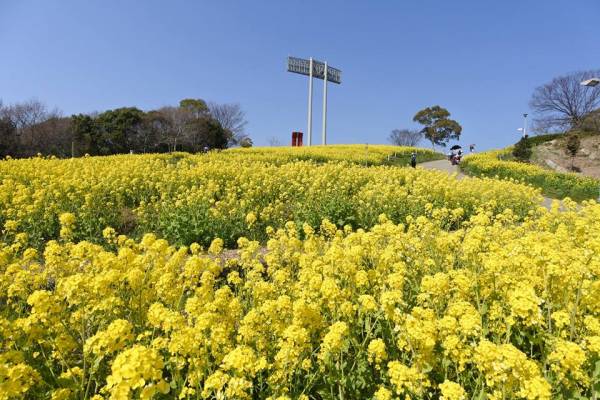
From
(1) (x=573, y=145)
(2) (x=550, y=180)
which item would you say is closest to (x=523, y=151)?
(1) (x=573, y=145)

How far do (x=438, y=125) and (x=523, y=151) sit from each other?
3757cm

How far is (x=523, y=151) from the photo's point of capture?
30.8 m

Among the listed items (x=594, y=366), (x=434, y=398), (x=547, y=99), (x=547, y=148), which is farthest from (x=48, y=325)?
(x=547, y=99)

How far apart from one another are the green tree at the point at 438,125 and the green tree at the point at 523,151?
35.9m

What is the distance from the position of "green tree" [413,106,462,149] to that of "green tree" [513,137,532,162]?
35.9 meters

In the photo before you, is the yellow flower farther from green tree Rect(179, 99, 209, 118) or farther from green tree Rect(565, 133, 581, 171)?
green tree Rect(179, 99, 209, 118)

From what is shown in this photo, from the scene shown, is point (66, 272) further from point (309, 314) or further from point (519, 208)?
point (519, 208)

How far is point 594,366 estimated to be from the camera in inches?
99.7

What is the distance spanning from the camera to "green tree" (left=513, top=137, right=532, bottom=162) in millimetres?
30703

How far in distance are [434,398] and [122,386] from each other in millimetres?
2082

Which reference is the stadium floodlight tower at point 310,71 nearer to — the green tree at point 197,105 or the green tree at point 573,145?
the green tree at point 197,105

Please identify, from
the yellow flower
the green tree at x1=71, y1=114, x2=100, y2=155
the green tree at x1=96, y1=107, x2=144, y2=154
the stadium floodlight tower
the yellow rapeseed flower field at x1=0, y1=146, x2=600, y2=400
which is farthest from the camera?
the stadium floodlight tower

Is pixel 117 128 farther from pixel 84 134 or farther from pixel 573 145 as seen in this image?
pixel 573 145

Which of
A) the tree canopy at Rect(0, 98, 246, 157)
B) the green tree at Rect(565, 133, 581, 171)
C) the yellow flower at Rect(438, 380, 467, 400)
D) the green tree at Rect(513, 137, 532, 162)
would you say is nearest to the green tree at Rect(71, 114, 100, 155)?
the tree canopy at Rect(0, 98, 246, 157)
